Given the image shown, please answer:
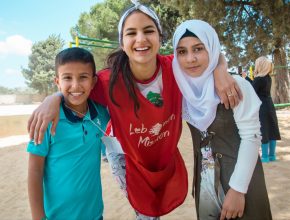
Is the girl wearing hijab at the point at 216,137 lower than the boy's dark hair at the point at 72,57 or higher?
lower

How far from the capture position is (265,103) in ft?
14.5

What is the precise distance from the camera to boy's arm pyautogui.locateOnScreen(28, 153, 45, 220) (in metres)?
1.45

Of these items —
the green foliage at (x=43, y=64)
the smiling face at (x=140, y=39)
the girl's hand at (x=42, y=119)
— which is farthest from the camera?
the green foliage at (x=43, y=64)

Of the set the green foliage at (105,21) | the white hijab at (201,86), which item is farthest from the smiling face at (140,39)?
the green foliage at (105,21)

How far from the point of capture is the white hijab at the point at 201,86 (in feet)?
Result: 4.85

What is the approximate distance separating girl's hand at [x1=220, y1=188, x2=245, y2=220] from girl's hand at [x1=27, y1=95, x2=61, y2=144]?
0.91 meters

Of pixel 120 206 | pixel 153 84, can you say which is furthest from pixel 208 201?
pixel 120 206

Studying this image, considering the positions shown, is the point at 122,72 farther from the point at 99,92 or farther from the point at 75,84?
the point at 75,84

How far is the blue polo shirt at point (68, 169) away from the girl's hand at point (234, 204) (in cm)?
70

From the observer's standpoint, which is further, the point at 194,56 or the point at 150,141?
the point at 150,141

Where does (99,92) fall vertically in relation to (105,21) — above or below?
below

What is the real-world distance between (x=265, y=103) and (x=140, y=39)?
3346 millimetres

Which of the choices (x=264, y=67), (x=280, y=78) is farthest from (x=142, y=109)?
(x=280, y=78)

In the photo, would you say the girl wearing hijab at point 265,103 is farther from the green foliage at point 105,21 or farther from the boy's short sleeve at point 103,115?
the green foliage at point 105,21
